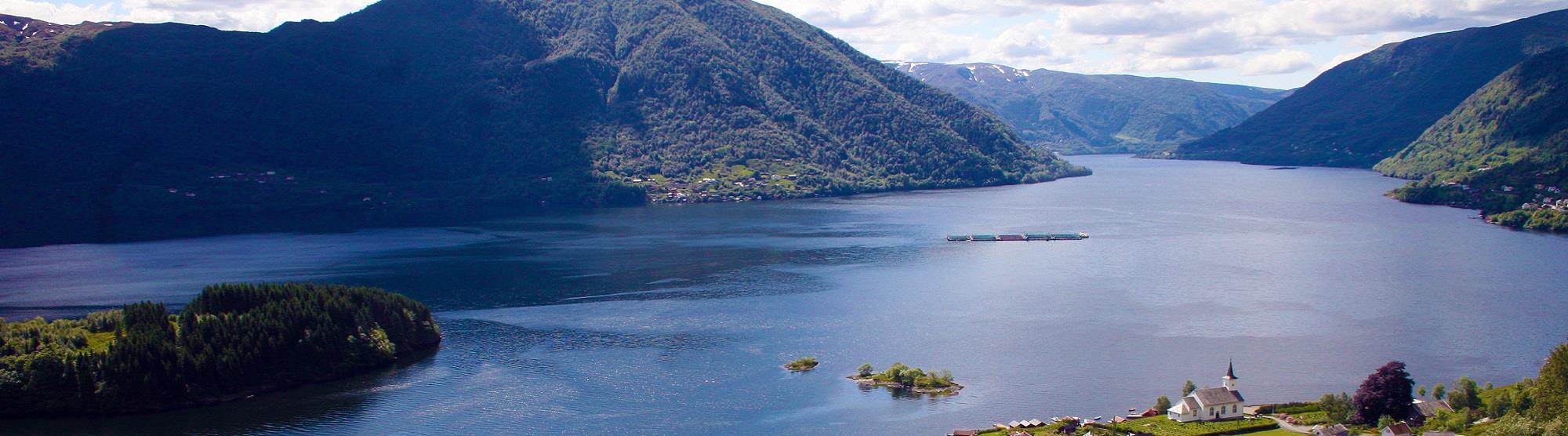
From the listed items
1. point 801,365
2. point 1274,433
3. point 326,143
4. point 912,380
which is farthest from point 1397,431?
point 326,143

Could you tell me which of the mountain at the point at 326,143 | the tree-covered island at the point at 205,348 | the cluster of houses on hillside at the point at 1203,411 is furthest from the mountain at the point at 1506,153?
the tree-covered island at the point at 205,348

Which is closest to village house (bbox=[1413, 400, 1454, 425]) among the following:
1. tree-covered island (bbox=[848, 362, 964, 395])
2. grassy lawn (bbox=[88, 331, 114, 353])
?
tree-covered island (bbox=[848, 362, 964, 395])

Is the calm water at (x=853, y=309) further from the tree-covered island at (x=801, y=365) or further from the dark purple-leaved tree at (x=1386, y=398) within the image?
the dark purple-leaved tree at (x=1386, y=398)

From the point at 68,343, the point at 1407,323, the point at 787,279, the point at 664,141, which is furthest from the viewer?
the point at 664,141

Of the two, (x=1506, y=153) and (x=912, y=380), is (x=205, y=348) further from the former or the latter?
(x=1506, y=153)

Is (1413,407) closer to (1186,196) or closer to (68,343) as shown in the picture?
(68,343)

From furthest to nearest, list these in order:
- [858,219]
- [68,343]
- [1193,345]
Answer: [858,219] → [1193,345] → [68,343]

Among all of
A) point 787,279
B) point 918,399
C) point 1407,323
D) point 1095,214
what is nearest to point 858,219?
point 1095,214
